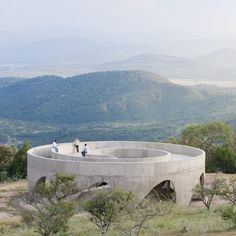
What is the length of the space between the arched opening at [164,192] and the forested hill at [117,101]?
86.4m

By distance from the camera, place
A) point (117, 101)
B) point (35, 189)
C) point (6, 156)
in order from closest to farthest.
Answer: point (35, 189)
point (6, 156)
point (117, 101)

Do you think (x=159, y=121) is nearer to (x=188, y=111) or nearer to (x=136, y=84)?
(x=188, y=111)

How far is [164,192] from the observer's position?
Answer: 2902 cm

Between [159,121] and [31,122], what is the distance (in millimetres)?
31651

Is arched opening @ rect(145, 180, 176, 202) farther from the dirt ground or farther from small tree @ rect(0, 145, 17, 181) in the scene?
small tree @ rect(0, 145, 17, 181)

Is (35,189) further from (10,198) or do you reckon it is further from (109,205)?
(109,205)

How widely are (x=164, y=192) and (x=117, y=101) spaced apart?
105056 mm

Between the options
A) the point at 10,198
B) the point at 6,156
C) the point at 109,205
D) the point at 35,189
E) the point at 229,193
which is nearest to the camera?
the point at 109,205

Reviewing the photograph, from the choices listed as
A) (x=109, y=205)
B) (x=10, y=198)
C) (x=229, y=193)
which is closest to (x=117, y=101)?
(x=10, y=198)

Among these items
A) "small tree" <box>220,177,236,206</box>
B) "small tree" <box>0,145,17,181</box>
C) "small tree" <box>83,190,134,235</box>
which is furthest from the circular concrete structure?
"small tree" <box>0,145,17,181</box>

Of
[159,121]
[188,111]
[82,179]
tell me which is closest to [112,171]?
[82,179]

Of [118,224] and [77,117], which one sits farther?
[77,117]

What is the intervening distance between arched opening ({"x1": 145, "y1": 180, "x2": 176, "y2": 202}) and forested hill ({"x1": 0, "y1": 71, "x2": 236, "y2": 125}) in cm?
8643

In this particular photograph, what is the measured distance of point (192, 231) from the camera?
18141mm
